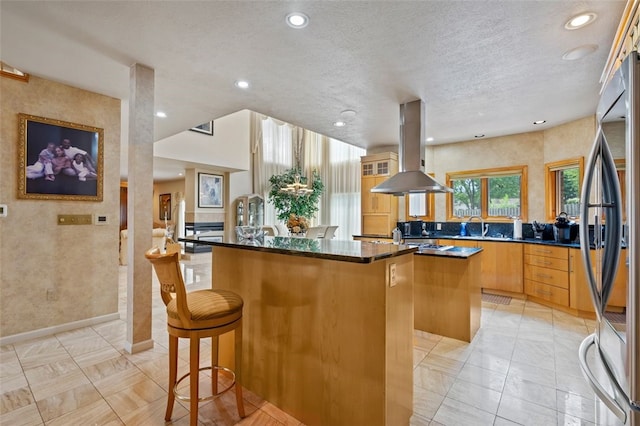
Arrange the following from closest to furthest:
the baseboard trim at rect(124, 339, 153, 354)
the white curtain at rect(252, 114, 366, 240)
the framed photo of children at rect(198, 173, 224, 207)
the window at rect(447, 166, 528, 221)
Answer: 1. the baseboard trim at rect(124, 339, 153, 354)
2. the window at rect(447, 166, 528, 221)
3. the framed photo of children at rect(198, 173, 224, 207)
4. the white curtain at rect(252, 114, 366, 240)

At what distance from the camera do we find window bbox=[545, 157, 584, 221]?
436cm

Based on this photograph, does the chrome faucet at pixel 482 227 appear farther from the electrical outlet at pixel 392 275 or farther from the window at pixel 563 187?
the electrical outlet at pixel 392 275

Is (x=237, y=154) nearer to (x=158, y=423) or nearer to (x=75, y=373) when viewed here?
(x=75, y=373)

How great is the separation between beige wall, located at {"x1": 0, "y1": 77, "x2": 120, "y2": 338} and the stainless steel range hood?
3.26 metres

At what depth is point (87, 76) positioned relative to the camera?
2.97 meters

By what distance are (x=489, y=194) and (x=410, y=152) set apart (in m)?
2.64

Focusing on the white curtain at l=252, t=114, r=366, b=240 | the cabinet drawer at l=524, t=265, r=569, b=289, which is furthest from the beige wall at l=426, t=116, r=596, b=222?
the white curtain at l=252, t=114, r=366, b=240

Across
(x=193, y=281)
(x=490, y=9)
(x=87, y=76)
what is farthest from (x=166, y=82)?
(x=193, y=281)

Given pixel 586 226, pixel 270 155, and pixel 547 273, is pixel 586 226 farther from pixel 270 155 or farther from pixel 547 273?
pixel 270 155

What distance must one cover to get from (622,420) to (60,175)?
177 inches

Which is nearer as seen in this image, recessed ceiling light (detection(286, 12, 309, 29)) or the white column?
recessed ceiling light (detection(286, 12, 309, 29))

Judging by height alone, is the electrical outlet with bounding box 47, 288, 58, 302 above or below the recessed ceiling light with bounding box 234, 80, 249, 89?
below

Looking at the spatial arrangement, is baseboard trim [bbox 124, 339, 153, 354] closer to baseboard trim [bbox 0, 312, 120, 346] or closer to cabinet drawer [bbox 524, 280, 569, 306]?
baseboard trim [bbox 0, 312, 120, 346]

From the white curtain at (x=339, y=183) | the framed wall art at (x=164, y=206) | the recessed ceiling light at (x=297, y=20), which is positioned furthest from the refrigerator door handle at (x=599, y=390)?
the framed wall art at (x=164, y=206)
